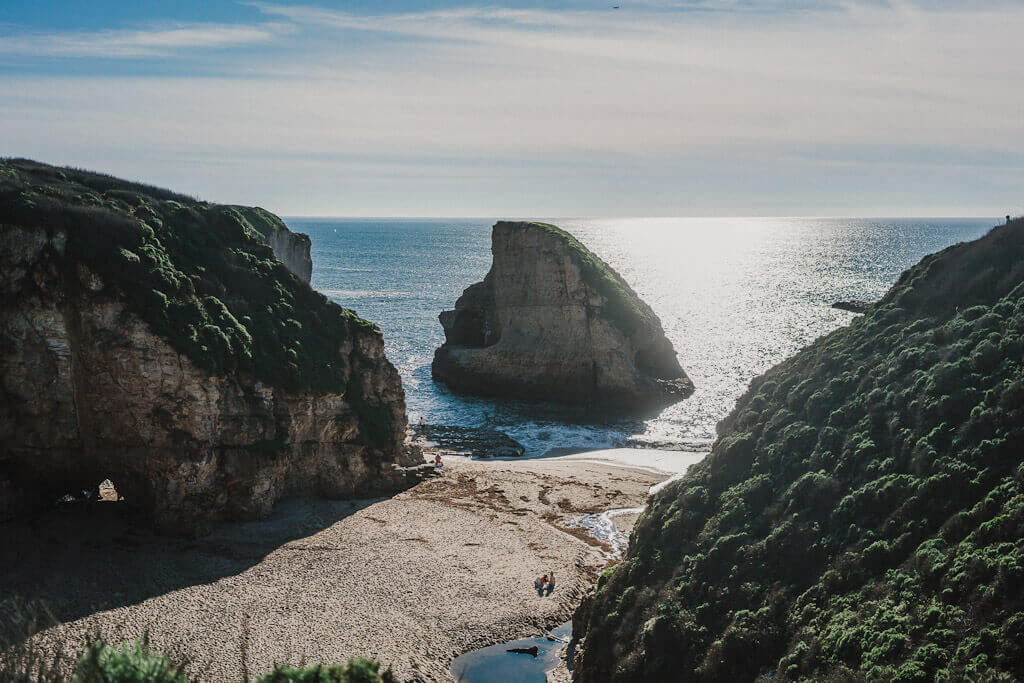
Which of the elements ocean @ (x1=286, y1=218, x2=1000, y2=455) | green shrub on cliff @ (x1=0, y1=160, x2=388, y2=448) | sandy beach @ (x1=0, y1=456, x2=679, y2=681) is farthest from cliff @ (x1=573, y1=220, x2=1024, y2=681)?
ocean @ (x1=286, y1=218, x2=1000, y2=455)

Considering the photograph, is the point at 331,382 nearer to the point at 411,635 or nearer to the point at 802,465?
the point at 411,635

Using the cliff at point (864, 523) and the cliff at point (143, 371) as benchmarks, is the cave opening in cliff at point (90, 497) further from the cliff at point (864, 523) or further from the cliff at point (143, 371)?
the cliff at point (864, 523)

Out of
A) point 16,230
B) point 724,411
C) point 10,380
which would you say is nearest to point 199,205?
point 16,230

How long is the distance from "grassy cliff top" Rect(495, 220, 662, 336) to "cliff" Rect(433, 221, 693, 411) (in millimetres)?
95

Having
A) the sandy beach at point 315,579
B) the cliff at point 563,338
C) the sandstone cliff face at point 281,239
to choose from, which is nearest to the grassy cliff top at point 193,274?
the sandy beach at point 315,579

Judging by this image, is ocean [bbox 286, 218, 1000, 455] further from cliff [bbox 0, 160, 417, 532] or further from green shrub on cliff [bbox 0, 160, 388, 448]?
cliff [bbox 0, 160, 417, 532]

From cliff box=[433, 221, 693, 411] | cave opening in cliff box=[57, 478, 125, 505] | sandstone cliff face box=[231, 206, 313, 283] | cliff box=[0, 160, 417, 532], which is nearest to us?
cliff box=[0, 160, 417, 532]

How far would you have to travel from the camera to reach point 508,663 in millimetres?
24109

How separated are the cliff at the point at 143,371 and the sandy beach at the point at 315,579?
6.30ft

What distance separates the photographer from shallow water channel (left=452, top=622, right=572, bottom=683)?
23.4m

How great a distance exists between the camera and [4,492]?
2883 cm

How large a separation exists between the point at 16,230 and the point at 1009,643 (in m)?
34.7

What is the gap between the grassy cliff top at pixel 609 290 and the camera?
6256 centimetres

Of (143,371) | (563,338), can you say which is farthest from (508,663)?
(563,338)
